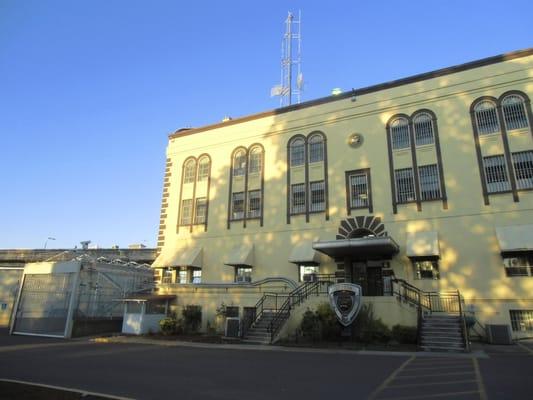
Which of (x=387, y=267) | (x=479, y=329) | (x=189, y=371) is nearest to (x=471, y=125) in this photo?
(x=387, y=267)

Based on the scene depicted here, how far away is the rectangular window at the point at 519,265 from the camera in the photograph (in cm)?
1921

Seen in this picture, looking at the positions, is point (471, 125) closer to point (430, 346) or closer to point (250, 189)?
point (430, 346)

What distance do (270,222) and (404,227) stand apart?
8729mm

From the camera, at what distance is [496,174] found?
21047 mm

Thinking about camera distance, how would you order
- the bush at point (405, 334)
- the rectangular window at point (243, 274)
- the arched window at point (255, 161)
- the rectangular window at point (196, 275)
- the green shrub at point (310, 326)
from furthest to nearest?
the arched window at point (255, 161) < the rectangular window at point (196, 275) < the rectangular window at point (243, 274) < the green shrub at point (310, 326) < the bush at point (405, 334)

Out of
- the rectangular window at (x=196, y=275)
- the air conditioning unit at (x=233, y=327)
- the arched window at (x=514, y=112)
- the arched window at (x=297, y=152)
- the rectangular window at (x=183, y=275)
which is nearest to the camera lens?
the air conditioning unit at (x=233, y=327)

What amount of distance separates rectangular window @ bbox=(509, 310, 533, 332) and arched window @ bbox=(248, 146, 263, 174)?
57.4ft

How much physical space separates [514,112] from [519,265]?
840 centimetres

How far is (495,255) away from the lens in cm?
1988

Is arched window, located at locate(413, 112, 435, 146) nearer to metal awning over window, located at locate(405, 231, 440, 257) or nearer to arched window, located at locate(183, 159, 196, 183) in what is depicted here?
metal awning over window, located at locate(405, 231, 440, 257)

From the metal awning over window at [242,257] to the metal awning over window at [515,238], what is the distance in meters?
14.3

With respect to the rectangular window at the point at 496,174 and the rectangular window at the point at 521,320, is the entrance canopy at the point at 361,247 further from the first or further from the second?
the rectangular window at the point at 521,320

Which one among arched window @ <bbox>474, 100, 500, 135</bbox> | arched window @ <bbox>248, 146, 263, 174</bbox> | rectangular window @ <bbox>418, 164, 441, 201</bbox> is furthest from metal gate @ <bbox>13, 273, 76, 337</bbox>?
arched window @ <bbox>474, 100, 500, 135</bbox>

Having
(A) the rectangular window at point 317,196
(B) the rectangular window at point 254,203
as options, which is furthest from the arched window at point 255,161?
(A) the rectangular window at point 317,196
